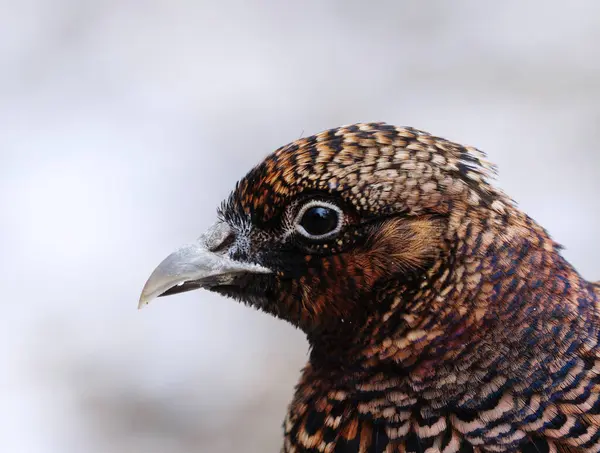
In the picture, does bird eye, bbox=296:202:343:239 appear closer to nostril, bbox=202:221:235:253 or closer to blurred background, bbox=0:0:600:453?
nostril, bbox=202:221:235:253

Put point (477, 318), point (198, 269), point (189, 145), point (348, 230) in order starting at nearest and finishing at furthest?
1. point (477, 318)
2. point (348, 230)
3. point (198, 269)
4. point (189, 145)

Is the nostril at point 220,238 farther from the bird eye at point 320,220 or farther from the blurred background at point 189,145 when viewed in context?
the blurred background at point 189,145

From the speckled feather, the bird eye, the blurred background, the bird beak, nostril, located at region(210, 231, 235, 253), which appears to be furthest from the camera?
the blurred background

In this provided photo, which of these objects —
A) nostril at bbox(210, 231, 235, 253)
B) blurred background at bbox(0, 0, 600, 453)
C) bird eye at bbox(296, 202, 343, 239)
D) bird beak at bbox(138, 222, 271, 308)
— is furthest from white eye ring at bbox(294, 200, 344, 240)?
blurred background at bbox(0, 0, 600, 453)

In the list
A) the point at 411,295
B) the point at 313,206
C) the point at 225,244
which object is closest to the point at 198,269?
the point at 225,244

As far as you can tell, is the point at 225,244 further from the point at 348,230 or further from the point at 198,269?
the point at 348,230

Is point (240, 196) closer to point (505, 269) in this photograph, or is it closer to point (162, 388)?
point (505, 269)

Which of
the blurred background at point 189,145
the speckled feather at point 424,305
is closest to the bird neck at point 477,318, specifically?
the speckled feather at point 424,305

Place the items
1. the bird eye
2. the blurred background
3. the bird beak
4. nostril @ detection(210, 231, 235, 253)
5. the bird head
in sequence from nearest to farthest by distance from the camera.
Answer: the bird head
the bird eye
the bird beak
nostril @ detection(210, 231, 235, 253)
the blurred background
